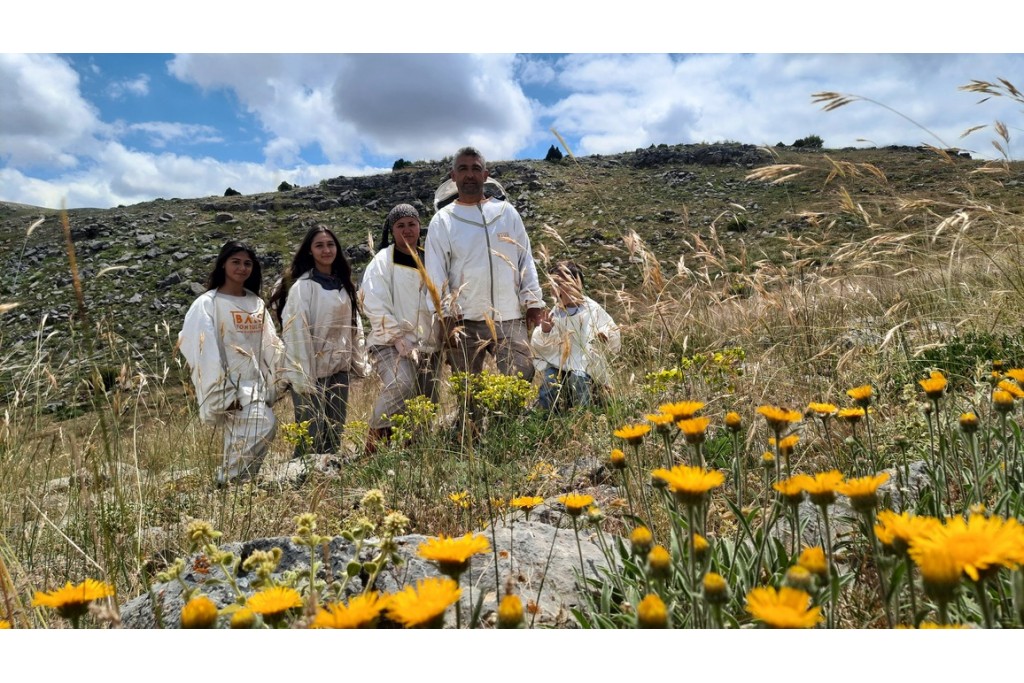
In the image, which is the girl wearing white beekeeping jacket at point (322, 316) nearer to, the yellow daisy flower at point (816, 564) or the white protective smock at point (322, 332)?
the white protective smock at point (322, 332)

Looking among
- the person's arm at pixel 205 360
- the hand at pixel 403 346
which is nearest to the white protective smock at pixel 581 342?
the hand at pixel 403 346

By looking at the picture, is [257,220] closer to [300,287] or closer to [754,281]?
[300,287]

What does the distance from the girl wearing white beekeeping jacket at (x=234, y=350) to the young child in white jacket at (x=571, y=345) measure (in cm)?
190

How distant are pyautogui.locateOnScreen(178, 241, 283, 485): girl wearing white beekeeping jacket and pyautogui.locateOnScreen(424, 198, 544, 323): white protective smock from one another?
4.54ft

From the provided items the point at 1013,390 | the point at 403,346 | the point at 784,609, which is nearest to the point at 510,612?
the point at 784,609

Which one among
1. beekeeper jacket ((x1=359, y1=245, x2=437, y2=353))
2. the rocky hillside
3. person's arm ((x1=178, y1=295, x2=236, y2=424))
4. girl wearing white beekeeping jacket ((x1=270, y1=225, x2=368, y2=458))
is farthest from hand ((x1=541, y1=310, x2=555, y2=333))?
the rocky hillside

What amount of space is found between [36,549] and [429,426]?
1.77m

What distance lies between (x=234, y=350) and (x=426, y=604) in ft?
12.6

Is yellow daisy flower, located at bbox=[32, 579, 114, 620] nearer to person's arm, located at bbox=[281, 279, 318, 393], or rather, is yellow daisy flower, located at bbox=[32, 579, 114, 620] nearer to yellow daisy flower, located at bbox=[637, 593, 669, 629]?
yellow daisy flower, located at bbox=[637, 593, 669, 629]

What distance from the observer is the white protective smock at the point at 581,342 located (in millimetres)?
2932

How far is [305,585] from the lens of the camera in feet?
3.81

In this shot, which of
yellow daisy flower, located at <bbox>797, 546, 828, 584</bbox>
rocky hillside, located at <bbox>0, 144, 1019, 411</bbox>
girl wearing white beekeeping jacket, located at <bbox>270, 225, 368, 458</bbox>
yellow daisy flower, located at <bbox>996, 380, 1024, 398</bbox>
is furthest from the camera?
rocky hillside, located at <bbox>0, 144, 1019, 411</bbox>

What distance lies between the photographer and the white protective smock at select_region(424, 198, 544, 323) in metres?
4.25

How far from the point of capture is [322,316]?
4.44m
